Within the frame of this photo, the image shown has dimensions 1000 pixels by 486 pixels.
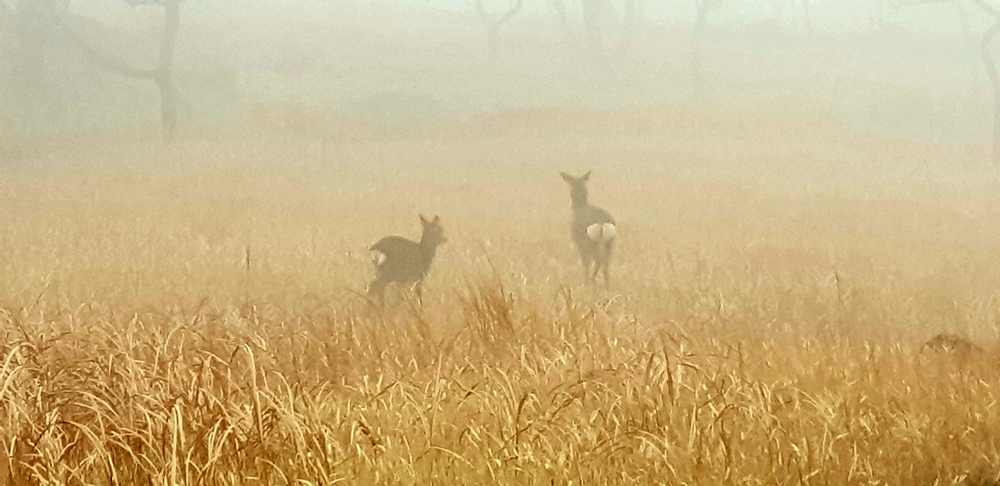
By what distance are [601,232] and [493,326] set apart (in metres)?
5.96

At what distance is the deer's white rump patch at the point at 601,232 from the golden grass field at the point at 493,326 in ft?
1.89

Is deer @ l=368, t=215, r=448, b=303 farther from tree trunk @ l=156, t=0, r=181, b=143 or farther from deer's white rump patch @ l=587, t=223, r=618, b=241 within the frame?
tree trunk @ l=156, t=0, r=181, b=143

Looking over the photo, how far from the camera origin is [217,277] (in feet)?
40.7

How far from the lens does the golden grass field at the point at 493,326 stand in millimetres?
4797

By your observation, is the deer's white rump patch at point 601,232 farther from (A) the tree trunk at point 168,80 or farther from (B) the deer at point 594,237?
(A) the tree trunk at point 168,80

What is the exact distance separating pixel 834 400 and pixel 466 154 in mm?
25329

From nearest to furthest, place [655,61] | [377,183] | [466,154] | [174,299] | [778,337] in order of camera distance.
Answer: [778,337] < [174,299] < [377,183] < [466,154] < [655,61]

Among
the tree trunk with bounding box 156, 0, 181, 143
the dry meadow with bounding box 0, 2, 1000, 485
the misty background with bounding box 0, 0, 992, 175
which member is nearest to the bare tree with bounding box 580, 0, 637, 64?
the misty background with bounding box 0, 0, 992, 175

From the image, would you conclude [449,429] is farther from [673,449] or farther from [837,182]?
[837,182]

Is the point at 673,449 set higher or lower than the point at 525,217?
higher

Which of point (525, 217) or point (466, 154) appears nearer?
point (525, 217)

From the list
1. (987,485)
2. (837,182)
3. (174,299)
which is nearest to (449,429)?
(987,485)

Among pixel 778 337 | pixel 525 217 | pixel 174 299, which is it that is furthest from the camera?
pixel 525 217

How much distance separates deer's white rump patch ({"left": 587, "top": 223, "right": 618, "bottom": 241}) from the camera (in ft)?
42.2
